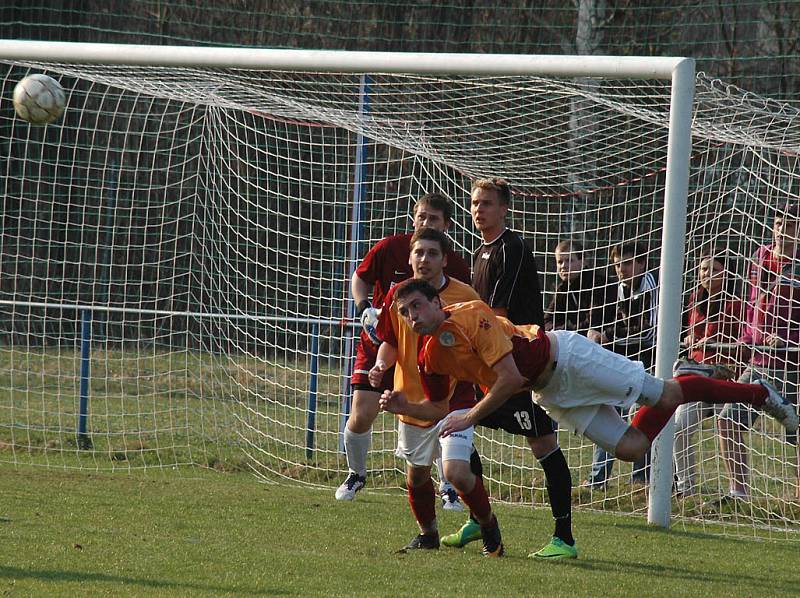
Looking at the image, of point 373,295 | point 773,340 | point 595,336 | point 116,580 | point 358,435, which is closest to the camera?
point 116,580

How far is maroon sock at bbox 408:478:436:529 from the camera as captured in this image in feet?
21.0

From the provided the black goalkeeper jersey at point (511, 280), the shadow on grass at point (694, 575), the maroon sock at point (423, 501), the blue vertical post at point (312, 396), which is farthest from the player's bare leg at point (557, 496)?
the blue vertical post at point (312, 396)

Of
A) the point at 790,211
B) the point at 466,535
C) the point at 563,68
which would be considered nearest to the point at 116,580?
the point at 466,535

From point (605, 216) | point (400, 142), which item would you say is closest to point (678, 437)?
point (400, 142)

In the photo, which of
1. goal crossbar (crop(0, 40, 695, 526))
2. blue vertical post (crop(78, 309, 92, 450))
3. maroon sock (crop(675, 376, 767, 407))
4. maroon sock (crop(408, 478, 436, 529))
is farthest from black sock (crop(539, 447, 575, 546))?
blue vertical post (crop(78, 309, 92, 450))

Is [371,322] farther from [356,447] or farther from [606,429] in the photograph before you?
[606,429]

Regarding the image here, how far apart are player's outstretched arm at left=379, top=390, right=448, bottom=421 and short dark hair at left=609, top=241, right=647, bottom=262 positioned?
343cm

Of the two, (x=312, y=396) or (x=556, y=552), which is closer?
(x=556, y=552)

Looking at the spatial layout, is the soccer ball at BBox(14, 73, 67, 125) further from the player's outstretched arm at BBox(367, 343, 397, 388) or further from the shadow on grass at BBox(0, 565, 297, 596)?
the shadow on grass at BBox(0, 565, 297, 596)

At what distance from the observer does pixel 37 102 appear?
852 cm

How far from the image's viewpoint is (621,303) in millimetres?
9180

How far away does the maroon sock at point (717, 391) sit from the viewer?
20.9 feet

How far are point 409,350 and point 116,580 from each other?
190 cm

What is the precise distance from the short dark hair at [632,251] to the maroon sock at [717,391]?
104 inches
